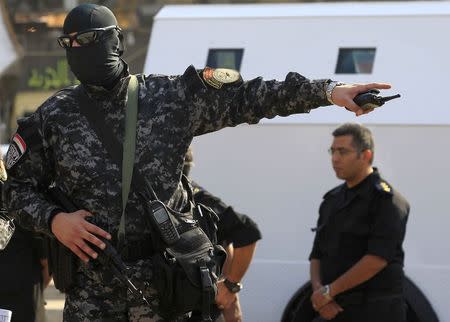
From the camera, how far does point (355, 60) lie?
20.1 feet

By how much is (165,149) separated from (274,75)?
9.39 ft

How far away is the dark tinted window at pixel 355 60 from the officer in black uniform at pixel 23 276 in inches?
89.4

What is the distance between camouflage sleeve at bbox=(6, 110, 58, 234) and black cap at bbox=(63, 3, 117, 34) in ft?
1.04

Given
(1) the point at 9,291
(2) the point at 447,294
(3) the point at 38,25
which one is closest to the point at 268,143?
(2) the point at 447,294

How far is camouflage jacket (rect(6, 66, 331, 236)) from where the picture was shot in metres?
3.40

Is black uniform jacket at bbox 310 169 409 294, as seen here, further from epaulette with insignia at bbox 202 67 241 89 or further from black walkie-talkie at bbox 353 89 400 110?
black walkie-talkie at bbox 353 89 400 110

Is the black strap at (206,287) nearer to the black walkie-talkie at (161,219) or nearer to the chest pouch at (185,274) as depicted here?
the chest pouch at (185,274)

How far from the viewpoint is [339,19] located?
6230 mm

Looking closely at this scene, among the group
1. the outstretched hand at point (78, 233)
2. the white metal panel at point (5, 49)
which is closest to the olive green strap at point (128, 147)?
the outstretched hand at point (78, 233)

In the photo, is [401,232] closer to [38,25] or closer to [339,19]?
[339,19]

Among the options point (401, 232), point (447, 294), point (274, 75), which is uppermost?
point (274, 75)

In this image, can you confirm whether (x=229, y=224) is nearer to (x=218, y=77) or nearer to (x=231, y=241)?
(x=231, y=241)

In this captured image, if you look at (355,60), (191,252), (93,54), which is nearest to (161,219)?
(191,252)

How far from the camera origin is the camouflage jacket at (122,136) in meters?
3.40
